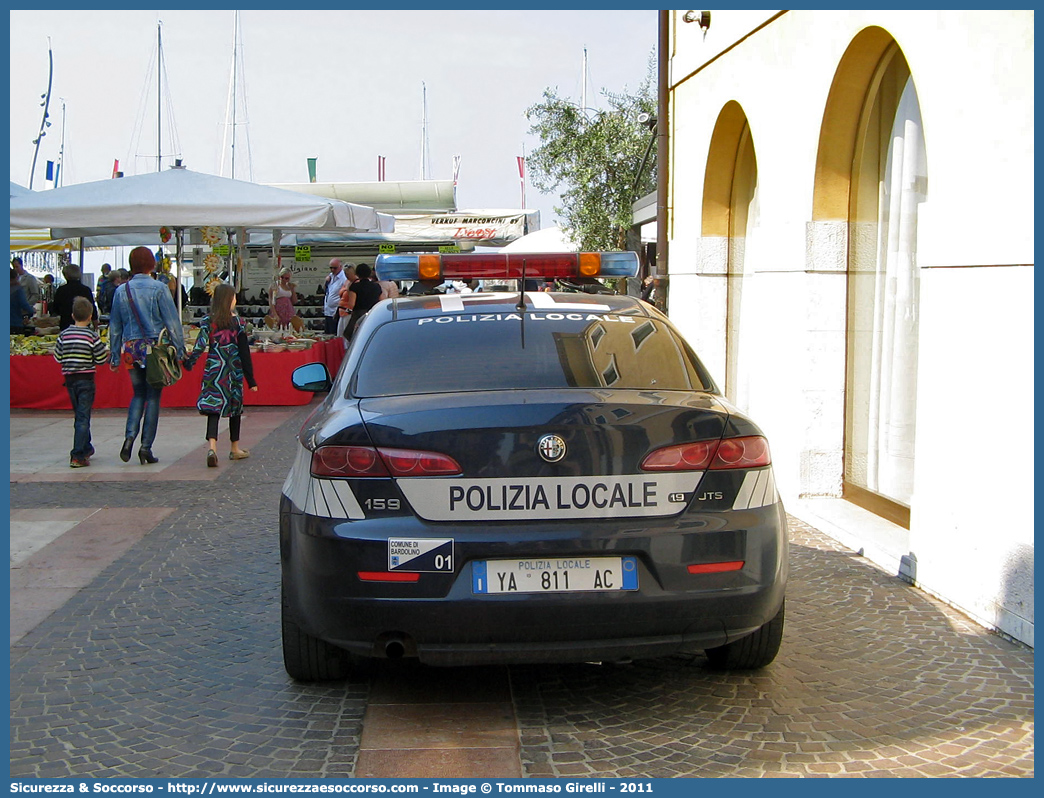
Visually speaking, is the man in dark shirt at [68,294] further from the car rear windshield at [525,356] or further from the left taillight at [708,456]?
the left taillight at [708,456]

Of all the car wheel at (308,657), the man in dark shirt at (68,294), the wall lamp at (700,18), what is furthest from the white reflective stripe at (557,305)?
the man in dark shirt at (68,294)

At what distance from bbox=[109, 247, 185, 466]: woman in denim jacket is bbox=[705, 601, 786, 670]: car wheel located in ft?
22.8

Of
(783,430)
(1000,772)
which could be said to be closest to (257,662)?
(1000,772)

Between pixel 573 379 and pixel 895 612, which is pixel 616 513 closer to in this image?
pixel 573 379

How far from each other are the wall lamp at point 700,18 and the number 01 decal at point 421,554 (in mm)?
8839

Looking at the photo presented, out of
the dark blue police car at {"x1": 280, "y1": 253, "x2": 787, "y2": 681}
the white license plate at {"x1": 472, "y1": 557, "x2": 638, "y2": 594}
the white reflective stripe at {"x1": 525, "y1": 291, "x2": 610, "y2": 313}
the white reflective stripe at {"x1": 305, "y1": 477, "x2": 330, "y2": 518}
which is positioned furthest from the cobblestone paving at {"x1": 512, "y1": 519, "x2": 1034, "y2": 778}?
the white reflective stripe at {"x1": 525, "y1": 291, "x2": 610, "y2": 313}

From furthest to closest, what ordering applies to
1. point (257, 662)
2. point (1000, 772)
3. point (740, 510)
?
point (257, 662) < point (740, 510) < point (1000, 772)

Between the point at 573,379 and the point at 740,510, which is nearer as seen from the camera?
the point at 740,510

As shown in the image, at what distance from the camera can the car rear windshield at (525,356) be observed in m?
4.60

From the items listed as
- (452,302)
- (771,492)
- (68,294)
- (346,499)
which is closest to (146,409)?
(452,302)

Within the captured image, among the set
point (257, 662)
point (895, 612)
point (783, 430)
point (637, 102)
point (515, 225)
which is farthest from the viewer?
point (515, 225)

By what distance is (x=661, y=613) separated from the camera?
13.4ft

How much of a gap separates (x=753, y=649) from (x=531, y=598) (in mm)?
1205

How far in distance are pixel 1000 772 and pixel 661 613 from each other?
1218 mm
